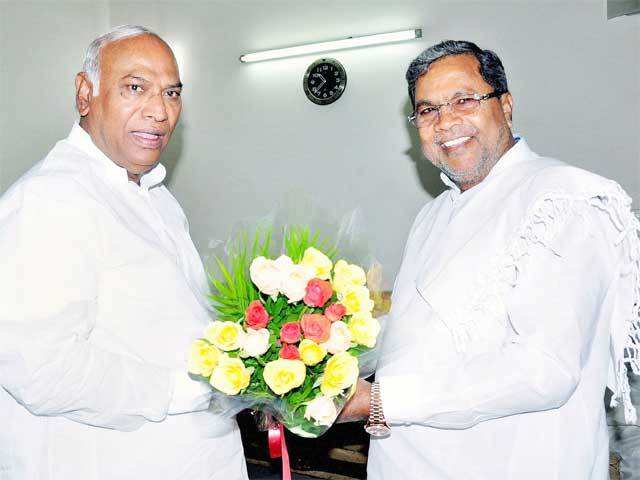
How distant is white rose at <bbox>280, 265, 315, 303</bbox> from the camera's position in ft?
4.46

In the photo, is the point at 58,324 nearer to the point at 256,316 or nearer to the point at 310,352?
the point at 256,316

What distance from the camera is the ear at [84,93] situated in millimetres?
1900

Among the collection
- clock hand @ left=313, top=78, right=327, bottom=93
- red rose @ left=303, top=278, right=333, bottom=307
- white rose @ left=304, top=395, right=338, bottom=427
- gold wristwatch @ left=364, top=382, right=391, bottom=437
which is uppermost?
clock hand @ left=313, top=78, right=327, bottom=93

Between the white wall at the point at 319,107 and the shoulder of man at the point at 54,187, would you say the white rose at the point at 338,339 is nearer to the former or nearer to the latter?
the shoulder of man at the point at 54,187

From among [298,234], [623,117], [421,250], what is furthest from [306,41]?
[298,234]

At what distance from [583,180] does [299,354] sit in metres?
0.78

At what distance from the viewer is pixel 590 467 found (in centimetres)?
163

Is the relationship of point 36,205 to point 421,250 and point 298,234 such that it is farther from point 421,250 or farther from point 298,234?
point 421,250

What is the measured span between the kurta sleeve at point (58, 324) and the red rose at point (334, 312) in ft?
1.68

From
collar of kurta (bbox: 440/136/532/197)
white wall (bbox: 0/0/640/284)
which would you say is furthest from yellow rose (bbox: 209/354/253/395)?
white wall (bbox: 0/0/640/284)

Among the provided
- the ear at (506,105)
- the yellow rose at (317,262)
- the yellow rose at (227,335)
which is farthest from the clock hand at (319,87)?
the yellow rose at (227,335)

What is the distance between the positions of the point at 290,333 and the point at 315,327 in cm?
6

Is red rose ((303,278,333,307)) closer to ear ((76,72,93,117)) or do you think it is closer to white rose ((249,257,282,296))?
white rose ((249,257,282,296))

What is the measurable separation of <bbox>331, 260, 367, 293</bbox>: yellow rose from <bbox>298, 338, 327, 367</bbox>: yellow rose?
16cm
